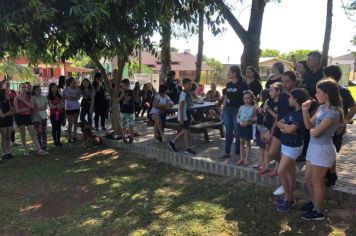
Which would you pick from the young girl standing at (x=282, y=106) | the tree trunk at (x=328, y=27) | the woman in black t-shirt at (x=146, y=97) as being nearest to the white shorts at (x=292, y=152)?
the young girl standing at (x=282, y=106)

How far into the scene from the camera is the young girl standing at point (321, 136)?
4414mm

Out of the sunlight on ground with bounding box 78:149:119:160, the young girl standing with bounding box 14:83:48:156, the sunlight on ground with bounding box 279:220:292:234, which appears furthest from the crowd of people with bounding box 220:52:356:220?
the young girl standing with bounding box 14:83:48:156

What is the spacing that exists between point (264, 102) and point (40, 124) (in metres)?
5.20

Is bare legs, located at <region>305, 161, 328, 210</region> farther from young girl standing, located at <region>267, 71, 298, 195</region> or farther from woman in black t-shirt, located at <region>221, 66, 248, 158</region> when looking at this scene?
woman in black t-shirt, located at <region>221, 66, 248, 158</region>

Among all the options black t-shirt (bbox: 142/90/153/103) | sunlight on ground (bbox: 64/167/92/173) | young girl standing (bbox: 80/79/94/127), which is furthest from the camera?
black t-shirt (bbox: 142/90/153/103)

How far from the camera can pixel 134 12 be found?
264 inches

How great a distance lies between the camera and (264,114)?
243 inches

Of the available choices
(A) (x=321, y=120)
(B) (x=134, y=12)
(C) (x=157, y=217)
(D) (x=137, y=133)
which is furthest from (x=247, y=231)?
(D) (x=137, y=133)

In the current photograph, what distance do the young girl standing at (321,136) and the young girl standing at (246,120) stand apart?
1821mm

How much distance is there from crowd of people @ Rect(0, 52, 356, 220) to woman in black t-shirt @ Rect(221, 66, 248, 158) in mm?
17

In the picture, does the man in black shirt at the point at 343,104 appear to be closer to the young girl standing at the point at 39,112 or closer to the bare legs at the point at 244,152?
the bare legs at the point at 244,152

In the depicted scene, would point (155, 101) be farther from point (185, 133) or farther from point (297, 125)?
point (297, 125)

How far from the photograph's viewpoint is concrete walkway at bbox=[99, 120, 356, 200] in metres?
5.55

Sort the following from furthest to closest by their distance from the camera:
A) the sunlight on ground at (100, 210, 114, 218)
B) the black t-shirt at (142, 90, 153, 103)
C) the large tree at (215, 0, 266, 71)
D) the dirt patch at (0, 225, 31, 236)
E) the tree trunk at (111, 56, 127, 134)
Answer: the black t-shirt at (142, 90, 153, 103) → the large tree at (215, 0, 266, 71) → the tree trunk at (111, 56, 127, 134) → the sunlight on ground at (100, 210, 114, 218) → the dirt patch at (0, 225, 31, 236)
